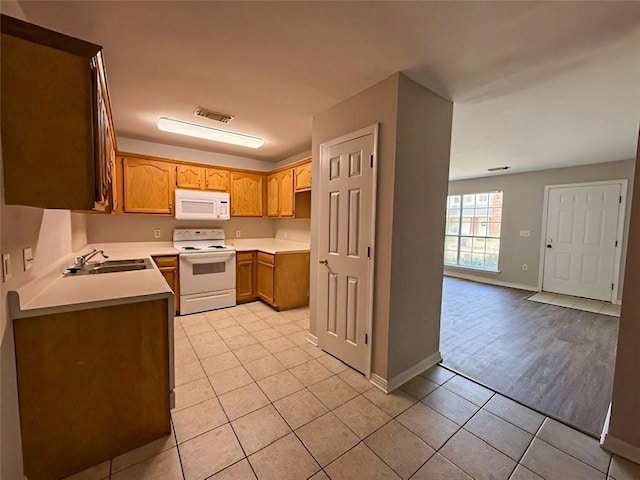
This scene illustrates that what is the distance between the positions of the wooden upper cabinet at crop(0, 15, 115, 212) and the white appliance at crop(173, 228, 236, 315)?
2.53 m

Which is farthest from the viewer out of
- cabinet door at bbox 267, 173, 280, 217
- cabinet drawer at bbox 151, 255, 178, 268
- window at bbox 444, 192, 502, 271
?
window at bbox 444, 192, 502, 271

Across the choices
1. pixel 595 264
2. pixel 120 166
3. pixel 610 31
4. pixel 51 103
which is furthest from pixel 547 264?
pixel 120 166

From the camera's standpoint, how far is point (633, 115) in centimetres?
267

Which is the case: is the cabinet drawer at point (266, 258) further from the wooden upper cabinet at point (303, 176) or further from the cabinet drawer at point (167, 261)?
the cabinet drawer at point (167, 261)

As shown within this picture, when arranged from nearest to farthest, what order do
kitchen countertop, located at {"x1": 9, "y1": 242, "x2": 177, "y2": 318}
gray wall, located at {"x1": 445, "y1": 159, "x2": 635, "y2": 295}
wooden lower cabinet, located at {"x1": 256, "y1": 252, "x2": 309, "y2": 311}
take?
kitchen countertop, located at {"x1": 9, "y1": 242, "x2": 177, "y2": 318} < wooden lower cabinet, located at {"x1": 256, "y1": 252, "x2": 309, "y2": 311} < gray wall, located at {"x1": 445, "y1": 159, "x2": 635, "y2": 295}

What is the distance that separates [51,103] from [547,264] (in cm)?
696

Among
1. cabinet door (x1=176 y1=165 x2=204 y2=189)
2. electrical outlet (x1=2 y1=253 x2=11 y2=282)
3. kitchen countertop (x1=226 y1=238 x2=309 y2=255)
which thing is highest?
cabinet door (x1=176 y1=165 x2=204 y2=189)

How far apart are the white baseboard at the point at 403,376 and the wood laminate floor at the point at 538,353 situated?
18 centimetres

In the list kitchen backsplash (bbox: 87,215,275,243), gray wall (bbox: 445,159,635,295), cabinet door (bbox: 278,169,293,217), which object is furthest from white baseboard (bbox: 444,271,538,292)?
kitchen backsplash (bbox: 87,215,275,243)

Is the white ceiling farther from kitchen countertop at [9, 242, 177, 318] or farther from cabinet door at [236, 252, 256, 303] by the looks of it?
cabinet door at [236, 252, 256, 303]

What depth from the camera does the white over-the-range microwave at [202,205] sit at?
393cm

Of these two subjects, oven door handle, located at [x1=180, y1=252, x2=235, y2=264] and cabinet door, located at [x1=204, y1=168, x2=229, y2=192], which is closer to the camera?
oven door handle, located at [x1=180, y1=252, x2=235, y2=264]

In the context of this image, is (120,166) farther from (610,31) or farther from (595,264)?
(595,264)

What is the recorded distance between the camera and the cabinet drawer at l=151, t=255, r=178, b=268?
11.6 feet
